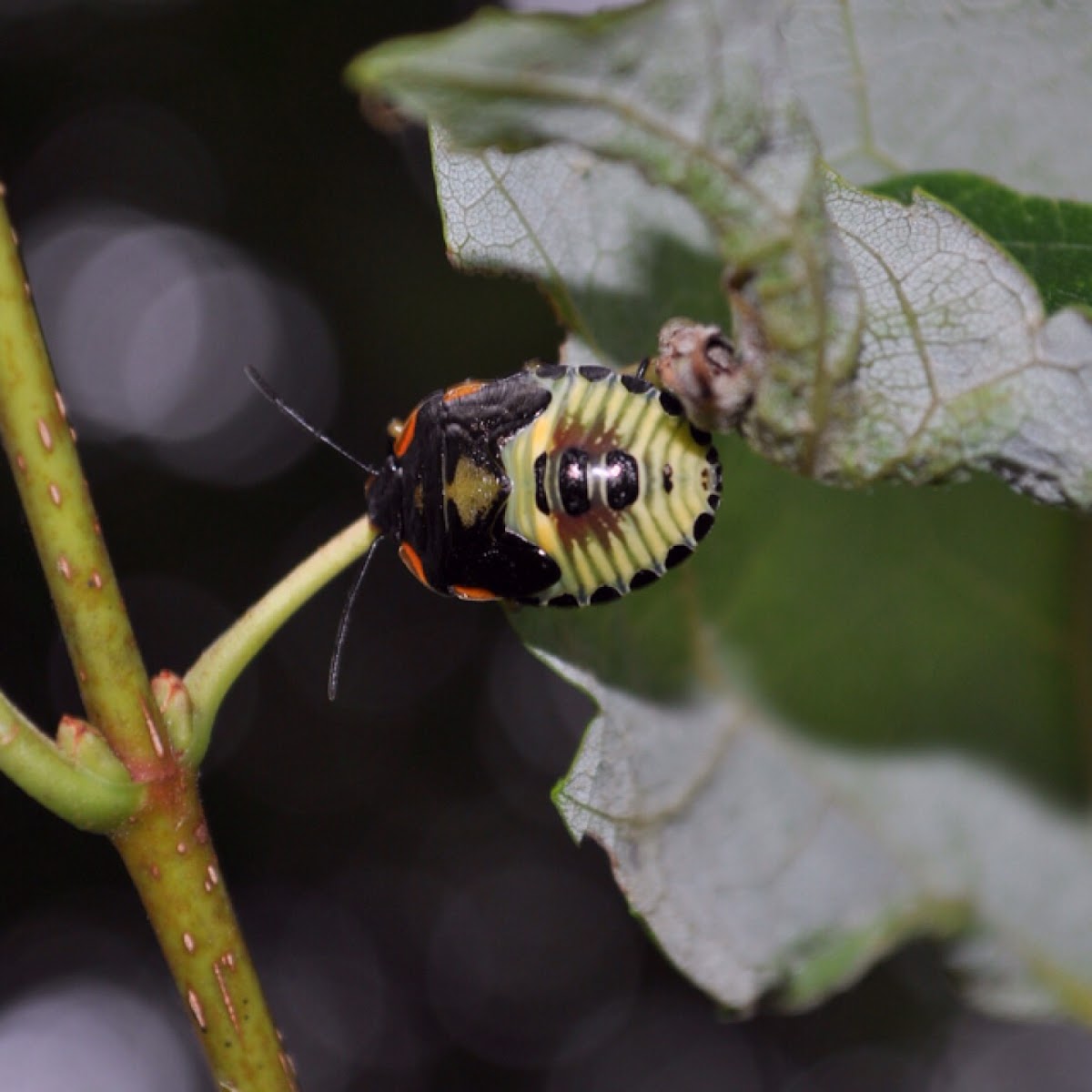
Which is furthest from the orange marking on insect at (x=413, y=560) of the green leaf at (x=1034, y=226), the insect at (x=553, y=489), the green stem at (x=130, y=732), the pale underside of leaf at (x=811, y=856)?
the green leaf at (x=1034, y=226)

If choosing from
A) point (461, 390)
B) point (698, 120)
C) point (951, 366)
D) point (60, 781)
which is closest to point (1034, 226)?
point (951, 366)

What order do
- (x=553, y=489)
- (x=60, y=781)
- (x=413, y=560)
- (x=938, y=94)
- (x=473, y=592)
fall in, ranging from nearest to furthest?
(x=60, y=781) < (x=938, y=94) < (x=553, y=489) < (x=473, y=592) < (x=413, y=560)

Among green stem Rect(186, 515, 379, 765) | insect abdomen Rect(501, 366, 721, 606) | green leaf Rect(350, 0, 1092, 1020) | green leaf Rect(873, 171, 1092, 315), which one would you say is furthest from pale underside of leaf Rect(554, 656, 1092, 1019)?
green leaf Rect(873, 171, 1092, 315)

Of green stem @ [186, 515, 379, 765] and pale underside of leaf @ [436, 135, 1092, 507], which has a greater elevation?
pale underside of leaf @ [436, 135, 1092, 507]

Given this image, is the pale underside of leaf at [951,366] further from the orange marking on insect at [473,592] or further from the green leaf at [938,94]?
the orange marking on insect at [473,592]

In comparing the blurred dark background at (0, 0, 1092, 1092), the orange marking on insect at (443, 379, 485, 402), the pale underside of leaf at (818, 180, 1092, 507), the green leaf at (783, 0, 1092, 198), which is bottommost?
the blurred dark background at (0, 0, 1092, 1092)

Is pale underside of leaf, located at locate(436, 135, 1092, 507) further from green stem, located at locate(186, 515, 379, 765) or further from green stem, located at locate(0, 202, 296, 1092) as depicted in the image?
green stem, located at locate(0, 202, 296, 1092)

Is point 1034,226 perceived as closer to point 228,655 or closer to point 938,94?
point 938,94
